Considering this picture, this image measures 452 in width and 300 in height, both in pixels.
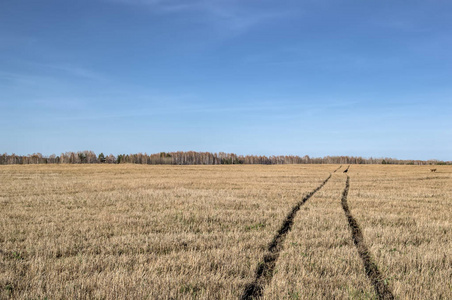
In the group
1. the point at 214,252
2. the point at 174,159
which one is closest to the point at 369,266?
the point at 214,252

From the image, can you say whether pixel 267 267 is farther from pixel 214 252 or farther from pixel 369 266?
pixel 369 266

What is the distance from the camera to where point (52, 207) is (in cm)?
1764

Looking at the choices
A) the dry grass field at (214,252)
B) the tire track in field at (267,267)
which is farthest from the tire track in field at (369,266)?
the tire track in field at (267,267)

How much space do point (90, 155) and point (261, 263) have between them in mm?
108968

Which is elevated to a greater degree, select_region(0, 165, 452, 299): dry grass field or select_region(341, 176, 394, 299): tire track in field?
select_region(0, 165, 452, 299): dry grass field

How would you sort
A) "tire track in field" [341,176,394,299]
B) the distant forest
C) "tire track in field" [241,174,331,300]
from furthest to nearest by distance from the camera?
the distant forest, "tire track in field" [341,176,394,299], "tire track in field" [241,174,331,300]

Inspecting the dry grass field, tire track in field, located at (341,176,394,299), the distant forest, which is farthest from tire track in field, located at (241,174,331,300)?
the distant forest

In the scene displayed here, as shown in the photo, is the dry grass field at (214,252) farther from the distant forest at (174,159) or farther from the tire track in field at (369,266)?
the distant forest at (174,159)

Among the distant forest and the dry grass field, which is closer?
the dry grass field

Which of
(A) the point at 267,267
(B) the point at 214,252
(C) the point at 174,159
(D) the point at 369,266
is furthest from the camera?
(C) the point at 174,159

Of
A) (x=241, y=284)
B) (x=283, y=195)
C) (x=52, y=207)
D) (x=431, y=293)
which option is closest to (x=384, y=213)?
(x=283, y=195)

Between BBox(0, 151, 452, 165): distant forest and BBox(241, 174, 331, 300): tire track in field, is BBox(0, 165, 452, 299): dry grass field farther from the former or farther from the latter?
BBox(0, 151, 452, 165): distant forest

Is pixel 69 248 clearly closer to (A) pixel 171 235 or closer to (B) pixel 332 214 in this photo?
(A) pixel 171 235

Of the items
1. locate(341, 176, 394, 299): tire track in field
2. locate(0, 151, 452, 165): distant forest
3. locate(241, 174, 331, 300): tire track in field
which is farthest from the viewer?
locate(0, 151, 452, 165): distant forest
